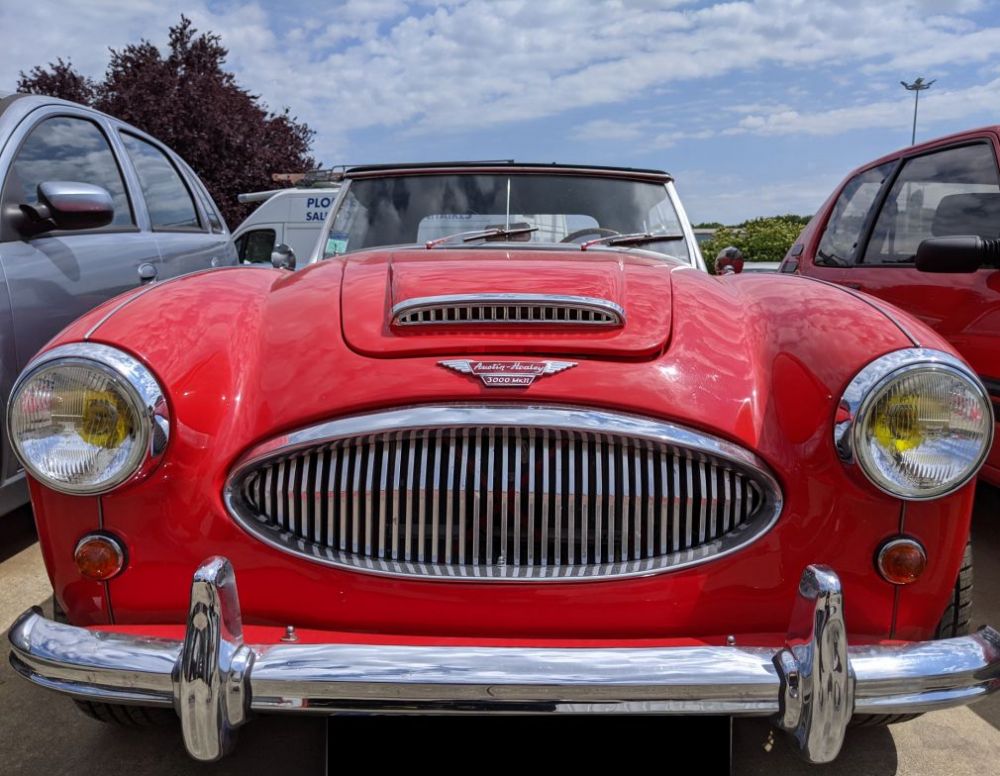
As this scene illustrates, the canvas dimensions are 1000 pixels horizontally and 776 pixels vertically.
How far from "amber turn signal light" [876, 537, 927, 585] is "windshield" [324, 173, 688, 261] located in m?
1.59

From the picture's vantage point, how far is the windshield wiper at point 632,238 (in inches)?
121

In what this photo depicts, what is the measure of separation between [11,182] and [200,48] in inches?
681

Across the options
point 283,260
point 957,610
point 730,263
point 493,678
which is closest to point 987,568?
point 730,263

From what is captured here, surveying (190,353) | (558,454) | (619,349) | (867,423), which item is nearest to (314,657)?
(558,454)

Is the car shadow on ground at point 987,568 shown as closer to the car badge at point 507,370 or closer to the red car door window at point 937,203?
the red car door window at point 937,203

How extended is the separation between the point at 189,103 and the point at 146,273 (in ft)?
50.8

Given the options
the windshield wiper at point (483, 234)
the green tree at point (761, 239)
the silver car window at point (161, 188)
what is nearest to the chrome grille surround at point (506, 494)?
the windshield wiper at point (483, 234)

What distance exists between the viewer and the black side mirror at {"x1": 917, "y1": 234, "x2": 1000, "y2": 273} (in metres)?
3.39

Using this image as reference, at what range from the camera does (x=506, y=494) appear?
5.65 ft

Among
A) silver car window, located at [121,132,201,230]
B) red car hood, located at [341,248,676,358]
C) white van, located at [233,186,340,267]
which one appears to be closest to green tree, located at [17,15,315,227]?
white van, located at [233,186,340,267]

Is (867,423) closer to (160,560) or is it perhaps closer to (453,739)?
(453,739)

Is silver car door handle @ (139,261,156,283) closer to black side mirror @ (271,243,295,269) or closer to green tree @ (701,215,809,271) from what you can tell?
black side mirror @ (271,243,295,269)

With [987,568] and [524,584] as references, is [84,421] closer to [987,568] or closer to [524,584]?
[524,584]

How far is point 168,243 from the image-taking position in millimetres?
4625
